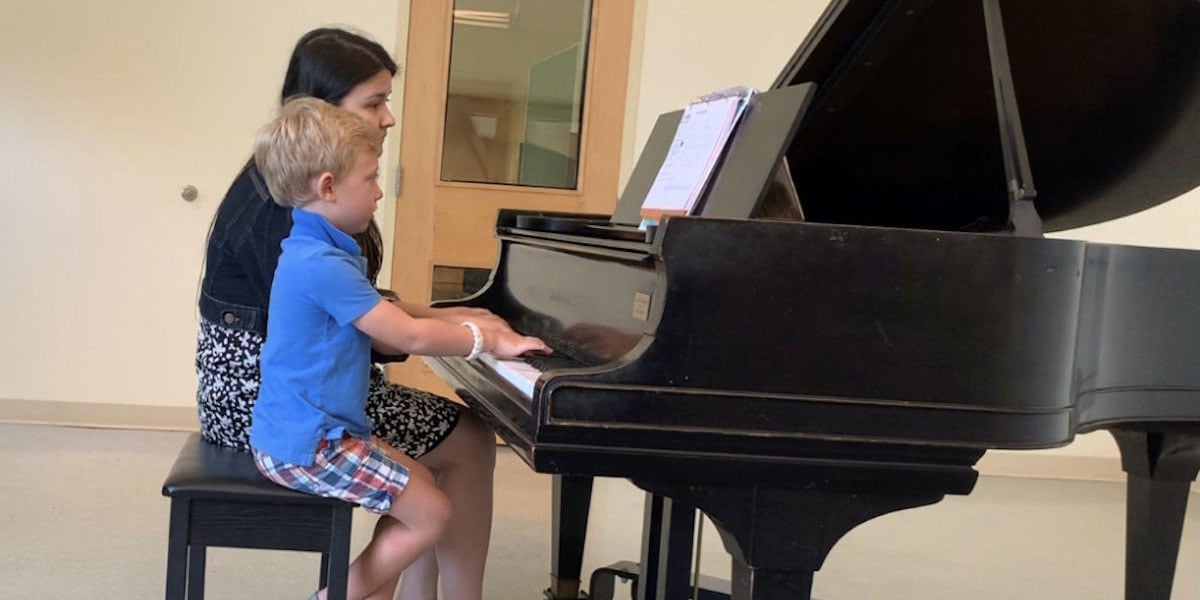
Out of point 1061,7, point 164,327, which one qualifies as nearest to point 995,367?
point 1061,7

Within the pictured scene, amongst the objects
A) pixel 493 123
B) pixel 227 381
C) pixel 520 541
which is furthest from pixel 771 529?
pixel 493 123

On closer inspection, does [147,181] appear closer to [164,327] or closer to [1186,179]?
[164,327]

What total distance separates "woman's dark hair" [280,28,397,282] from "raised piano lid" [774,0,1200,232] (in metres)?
0.76

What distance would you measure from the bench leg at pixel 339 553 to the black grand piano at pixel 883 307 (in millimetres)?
290

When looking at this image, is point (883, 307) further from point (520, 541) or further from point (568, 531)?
point (520, 541)

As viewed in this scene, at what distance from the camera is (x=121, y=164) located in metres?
4.73

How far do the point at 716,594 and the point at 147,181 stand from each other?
3.12m

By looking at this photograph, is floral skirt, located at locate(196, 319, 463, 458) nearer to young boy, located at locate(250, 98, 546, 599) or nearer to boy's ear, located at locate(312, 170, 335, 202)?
young boy, located at locate(250, 98, 546, 599)

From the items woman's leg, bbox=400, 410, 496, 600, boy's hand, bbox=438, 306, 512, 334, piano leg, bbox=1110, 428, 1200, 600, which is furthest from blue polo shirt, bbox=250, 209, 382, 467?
piano leg, bbox=1110, 428, 1200, 600

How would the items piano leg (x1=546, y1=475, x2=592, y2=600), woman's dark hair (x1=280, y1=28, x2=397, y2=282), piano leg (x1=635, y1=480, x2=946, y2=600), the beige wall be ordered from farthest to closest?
the beige wall → piano leg (x1=546, y1=475, x2=592, y2=600) → woman's dark hair (x1=280, y1=28, x2=397, y2=282) → piano leg (x1=635, y1=480, x2=946, y2=600)

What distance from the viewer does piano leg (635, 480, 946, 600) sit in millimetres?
1653

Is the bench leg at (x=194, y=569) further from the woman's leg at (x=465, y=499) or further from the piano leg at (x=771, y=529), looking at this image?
the piano leg at (x=771, y=529)

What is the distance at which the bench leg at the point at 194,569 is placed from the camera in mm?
1947

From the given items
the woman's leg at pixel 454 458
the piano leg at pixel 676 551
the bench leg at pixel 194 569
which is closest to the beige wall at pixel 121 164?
the woman's leg at pixel 454 458
